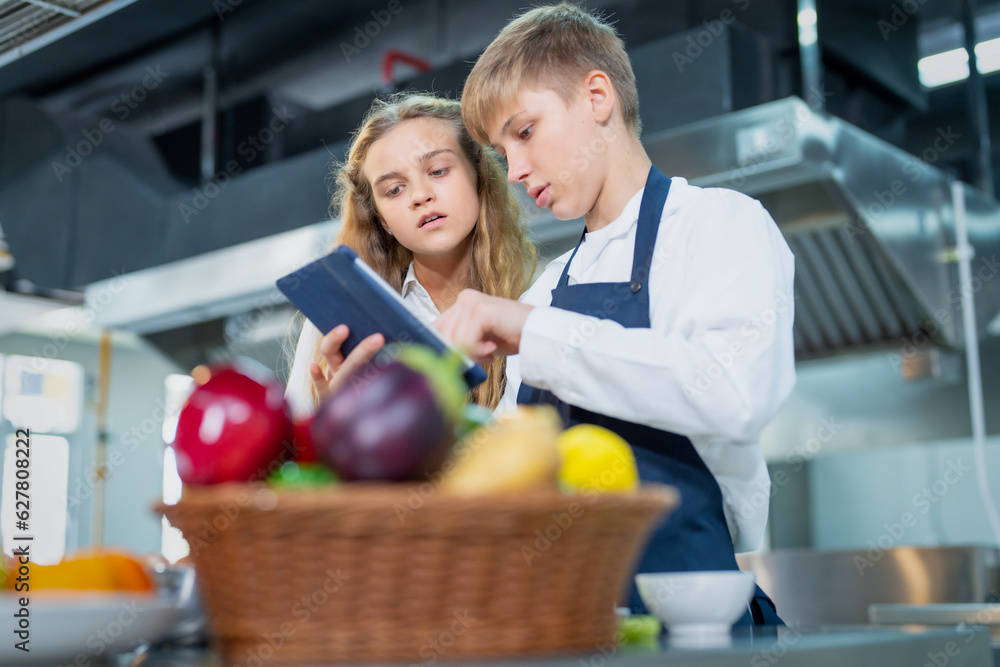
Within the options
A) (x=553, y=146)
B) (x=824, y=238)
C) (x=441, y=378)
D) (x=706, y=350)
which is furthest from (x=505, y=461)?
(x=824, y=238)

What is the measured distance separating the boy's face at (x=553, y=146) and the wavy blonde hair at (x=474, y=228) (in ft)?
1.16

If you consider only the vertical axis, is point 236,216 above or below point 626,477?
above

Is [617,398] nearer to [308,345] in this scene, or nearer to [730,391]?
[730,391]

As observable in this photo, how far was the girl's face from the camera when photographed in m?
1.44

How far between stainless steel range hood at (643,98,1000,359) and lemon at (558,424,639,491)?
164 cm

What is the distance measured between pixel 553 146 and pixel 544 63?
11cm

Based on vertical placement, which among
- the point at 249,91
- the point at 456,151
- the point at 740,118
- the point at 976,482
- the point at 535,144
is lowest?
the point at 976,482

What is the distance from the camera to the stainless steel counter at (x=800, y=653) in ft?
1.82

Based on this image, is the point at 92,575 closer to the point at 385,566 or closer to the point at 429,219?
the point at 385,566

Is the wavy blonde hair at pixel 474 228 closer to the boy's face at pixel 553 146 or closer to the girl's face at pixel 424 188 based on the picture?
the girl's face at pixel 424 188

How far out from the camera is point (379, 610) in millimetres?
530

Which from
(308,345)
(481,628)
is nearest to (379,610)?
(481,628)

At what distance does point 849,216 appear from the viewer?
250 cm

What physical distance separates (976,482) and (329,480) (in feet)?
10.9
